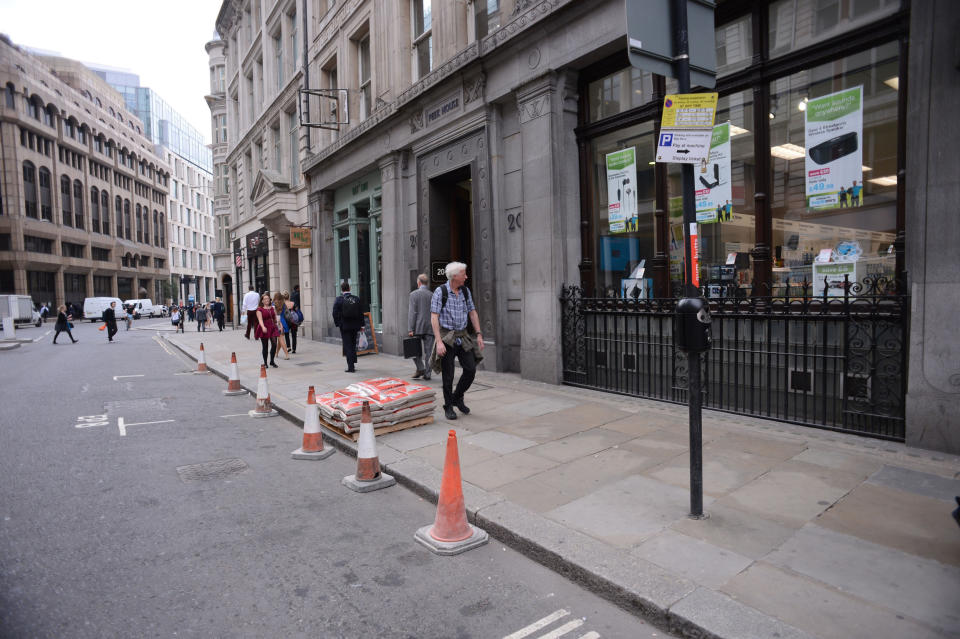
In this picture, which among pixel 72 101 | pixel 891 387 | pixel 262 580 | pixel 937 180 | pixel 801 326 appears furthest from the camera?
pixel 72 101

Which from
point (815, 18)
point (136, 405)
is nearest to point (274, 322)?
point (136, 405)

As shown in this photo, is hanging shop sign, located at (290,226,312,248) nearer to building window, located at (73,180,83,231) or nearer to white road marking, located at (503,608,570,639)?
white road marking, located at (503,608,570,639)

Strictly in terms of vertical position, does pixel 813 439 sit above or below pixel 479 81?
below

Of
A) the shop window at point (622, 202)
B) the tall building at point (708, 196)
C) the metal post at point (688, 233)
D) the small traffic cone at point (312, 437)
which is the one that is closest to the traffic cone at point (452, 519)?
the metal post at point (688, 233)

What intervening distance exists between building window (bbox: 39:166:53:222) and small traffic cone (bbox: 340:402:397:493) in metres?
67.2

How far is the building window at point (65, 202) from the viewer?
5861 centimetres

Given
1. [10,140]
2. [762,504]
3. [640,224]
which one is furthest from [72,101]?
[762,504]

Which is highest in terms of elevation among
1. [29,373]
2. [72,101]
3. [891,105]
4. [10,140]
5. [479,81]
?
[72,101]

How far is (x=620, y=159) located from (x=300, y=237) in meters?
13.4

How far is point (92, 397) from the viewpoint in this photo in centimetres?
976

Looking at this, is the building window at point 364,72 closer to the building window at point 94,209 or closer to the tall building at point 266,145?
the tall building at point 266,145

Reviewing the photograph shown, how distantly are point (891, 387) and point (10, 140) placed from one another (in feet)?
225

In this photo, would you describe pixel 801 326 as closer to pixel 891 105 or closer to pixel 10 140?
pixel 891 105

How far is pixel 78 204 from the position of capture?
61.7 meters
